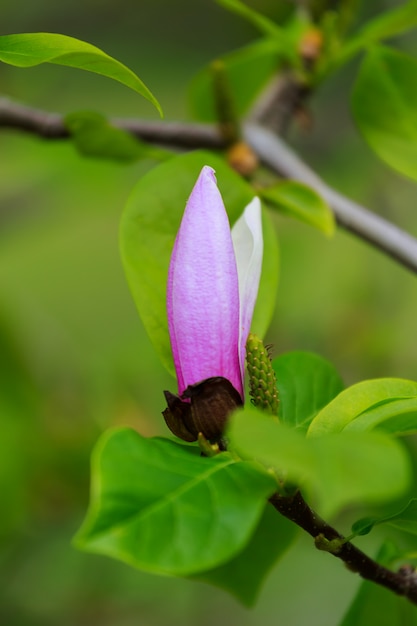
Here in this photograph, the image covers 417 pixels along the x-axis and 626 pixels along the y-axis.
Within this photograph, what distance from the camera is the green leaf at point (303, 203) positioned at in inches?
37.5

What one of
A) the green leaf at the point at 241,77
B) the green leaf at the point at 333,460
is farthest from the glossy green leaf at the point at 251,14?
the green leaf at the point at 333,460

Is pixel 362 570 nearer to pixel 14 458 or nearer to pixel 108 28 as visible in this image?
pixel 14 458

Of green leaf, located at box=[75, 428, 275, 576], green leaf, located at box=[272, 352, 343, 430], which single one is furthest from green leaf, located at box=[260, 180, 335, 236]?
green leaf, located at box=[75, 428, 275, 576]

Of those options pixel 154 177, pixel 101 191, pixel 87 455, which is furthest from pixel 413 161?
pixel 101 191

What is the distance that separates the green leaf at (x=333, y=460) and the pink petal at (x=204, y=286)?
0.15 metres

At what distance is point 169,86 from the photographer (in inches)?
108

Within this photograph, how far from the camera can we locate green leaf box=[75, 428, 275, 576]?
51 centimetres

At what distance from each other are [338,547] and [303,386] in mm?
160

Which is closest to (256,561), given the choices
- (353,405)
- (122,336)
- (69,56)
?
(353,405)

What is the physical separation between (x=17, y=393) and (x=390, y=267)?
135 cm

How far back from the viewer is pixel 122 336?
2445mm

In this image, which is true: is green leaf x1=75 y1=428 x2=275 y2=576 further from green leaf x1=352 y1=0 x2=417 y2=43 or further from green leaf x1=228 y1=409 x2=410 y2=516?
green leaf x1=352 y1=0 x2=417 y2=43

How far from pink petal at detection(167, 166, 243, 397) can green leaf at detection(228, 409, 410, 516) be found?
15cm

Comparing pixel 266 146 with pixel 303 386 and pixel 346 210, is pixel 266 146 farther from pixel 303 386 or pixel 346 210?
pixel 303 386
